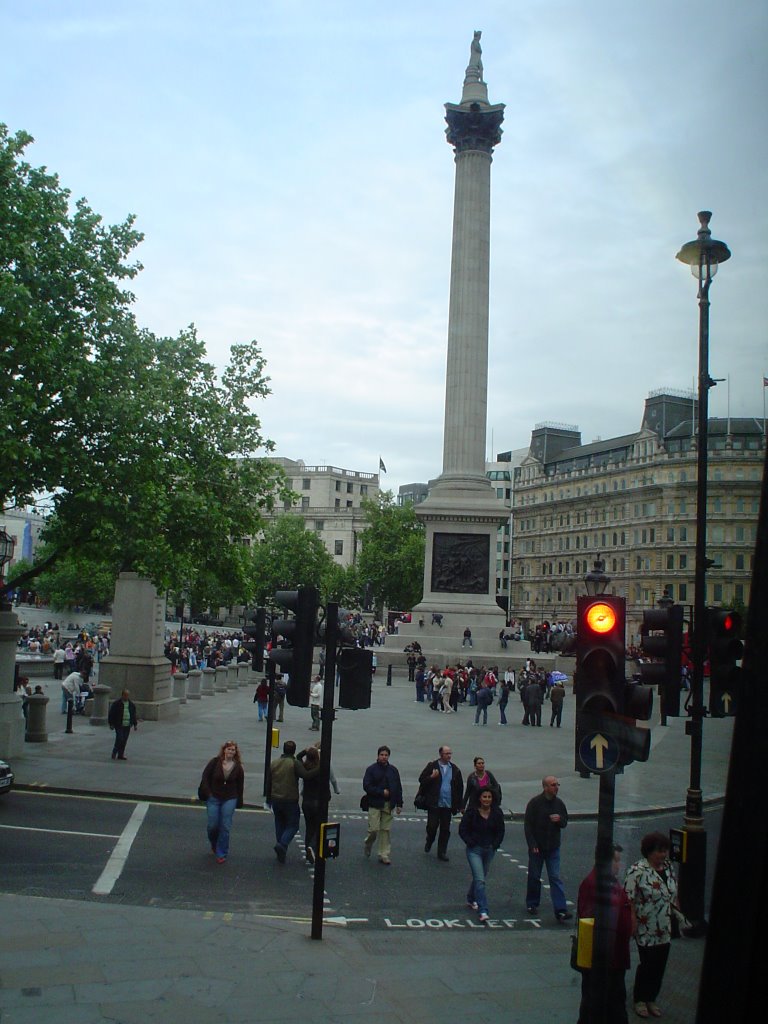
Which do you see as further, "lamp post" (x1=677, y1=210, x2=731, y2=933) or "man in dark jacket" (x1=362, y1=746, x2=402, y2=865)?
"man in dark jacket" (x1=362, y1=746, x2=402, y2=865)

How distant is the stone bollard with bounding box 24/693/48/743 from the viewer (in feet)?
76.2

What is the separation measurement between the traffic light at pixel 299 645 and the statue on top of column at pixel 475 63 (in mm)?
56651

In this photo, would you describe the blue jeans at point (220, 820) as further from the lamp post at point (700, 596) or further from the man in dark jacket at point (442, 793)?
the lamp post at point (700, 596)

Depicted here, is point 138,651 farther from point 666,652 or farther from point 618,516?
point 618,516

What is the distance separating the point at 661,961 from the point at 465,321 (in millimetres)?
49341

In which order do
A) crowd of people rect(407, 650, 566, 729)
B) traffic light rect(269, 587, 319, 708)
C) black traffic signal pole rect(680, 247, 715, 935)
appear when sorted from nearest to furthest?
traffic light rect(269, 587, 319, 708)
black traffic signal pole rect(680, 247, 715, 935)
crowd of people rect(407, 650, 566, 729)

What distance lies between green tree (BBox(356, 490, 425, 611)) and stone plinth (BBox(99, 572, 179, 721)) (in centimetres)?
6738

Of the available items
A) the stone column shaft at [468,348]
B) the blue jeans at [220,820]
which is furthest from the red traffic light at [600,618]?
the stone column shaft at [468,348]

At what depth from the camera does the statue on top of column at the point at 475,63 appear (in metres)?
60.0

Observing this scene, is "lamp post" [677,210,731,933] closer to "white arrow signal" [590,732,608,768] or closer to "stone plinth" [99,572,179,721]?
"white arrow signal" [590,732,608,768]

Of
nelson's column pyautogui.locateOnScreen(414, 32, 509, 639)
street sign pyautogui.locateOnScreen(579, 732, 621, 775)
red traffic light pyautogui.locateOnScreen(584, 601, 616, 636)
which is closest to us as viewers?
street sign pyautogui.locateOnScreen(579, 732, 621, 775)

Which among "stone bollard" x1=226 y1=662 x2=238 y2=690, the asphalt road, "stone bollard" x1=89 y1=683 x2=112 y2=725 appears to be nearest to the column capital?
"stone bollard" x1=226 y1=662 x2=238 y2=690

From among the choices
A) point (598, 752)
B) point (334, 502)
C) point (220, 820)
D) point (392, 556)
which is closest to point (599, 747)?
point (598, 752)

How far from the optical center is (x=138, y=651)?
29.4 m
